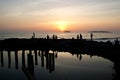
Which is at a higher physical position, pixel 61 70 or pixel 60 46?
pixel 60 46

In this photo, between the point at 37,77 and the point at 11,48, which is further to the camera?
the point at 11,48

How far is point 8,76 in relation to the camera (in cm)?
2869

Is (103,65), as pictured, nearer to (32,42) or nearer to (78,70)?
(78,70)

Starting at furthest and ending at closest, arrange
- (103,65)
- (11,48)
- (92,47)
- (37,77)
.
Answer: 1. (11,48)
2. (92,47)
3. (103,65)
4. (37,77)

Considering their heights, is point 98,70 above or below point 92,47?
below

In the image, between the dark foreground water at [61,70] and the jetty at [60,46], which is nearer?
the dark foreground water at [61,70]

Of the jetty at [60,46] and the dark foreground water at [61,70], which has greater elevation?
the jetty at [60,46]

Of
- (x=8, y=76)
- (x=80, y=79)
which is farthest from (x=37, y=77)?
(x=80, y=79)

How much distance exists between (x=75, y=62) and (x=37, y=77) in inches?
406

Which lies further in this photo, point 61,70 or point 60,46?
point 60,46

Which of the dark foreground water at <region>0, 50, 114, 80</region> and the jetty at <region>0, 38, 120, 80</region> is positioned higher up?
the jetty at <region>0, 38, 120, 80</region>

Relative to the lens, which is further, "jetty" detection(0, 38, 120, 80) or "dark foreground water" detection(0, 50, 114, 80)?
"jetty" detection(0, 38, 120, 80)

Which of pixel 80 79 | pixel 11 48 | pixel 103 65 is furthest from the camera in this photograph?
pixel 11 48

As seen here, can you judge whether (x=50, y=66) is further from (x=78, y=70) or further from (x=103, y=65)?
(x=103, y=65)
